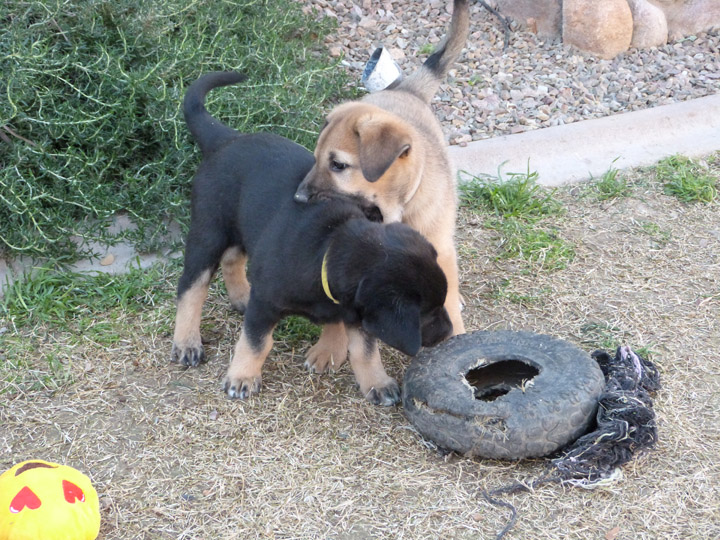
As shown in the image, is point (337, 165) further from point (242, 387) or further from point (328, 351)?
point (242, 387)

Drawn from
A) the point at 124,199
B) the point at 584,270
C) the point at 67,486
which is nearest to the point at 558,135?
the point at 584,270

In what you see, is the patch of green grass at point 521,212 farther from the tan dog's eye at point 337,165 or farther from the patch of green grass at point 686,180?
the tan dog's eye at point 337,165

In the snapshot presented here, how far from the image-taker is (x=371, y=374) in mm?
3934

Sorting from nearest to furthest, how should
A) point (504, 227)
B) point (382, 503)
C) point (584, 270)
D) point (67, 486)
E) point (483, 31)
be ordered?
point (67, 486), point (382, 503), point (584, 270), point (504, 227), point (483, 31)

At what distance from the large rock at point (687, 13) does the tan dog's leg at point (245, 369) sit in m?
6.07

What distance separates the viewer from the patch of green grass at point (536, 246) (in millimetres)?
5066

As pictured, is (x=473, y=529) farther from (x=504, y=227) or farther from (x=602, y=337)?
(x=504, y=227)

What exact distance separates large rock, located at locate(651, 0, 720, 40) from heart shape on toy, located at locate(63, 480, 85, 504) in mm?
7201

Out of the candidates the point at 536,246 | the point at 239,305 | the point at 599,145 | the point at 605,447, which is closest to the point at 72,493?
the point at 239,305

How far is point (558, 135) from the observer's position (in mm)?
6371

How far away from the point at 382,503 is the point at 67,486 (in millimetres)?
1227

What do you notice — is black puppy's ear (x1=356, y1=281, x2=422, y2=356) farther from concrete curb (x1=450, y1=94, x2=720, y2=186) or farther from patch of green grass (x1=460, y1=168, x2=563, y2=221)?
concrete curb (x1=450, y1=94, x2=720, y2=186)

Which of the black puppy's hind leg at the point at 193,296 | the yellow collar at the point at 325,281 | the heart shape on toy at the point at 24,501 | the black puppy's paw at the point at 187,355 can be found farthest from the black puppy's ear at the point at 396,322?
the heart shape on toy at the point at 24,501

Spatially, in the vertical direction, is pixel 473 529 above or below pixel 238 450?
above
